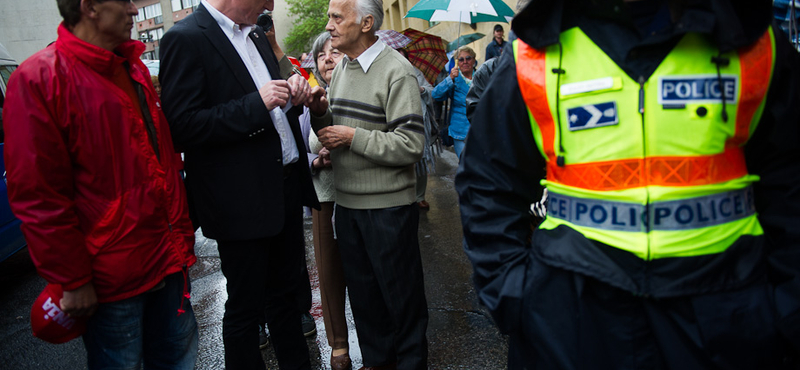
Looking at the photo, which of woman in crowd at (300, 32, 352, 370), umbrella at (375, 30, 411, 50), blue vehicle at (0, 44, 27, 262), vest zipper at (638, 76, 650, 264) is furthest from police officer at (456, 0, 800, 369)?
blue vehicle at (0, 44, 27, 262)

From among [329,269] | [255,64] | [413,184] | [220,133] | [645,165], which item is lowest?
[329,269]

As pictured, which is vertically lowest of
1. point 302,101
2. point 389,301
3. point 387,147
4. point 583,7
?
point 389,301

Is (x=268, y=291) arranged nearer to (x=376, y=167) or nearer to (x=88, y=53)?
(x=376, y=167)

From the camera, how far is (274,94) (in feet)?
7.45

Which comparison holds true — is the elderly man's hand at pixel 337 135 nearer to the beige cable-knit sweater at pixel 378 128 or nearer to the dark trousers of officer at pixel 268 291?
the beige cable-knit sweater at pixel 378 128

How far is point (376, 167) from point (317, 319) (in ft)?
5.47

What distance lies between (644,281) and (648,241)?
9 cm

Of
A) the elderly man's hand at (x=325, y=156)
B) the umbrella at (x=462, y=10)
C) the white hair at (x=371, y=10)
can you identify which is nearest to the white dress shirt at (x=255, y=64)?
the elderly man's hand at (x=325, y=156)

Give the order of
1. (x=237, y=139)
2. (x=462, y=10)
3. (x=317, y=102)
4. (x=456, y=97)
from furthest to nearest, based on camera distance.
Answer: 1. (x=462, y=10)
2. (x=456, y=97)
3. (x=317, y=102)
4. (x=237, y=139)

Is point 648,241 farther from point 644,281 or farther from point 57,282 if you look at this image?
point 57,282

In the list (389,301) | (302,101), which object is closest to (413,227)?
(389,301)

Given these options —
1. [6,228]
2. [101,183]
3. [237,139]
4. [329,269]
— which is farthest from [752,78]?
[6,228]

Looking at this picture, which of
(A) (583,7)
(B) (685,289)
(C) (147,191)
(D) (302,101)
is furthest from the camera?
(D) (302,101)

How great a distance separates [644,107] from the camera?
123 cm
